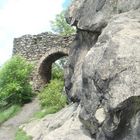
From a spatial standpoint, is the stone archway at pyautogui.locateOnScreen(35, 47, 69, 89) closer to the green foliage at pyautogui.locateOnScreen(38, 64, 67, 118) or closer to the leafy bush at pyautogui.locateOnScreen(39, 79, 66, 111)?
the green foliage at pyautogui.locateOnScreen(38, 64, 67, 118)

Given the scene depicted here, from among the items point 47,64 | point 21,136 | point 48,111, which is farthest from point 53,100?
point 47,64

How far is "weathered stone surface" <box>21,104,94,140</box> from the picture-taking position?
13.2m

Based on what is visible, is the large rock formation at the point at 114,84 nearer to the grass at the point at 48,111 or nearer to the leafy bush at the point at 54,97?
the grass at the point at 48,111

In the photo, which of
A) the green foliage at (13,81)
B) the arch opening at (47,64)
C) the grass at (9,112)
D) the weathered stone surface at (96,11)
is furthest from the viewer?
the arch opening at (47,64)

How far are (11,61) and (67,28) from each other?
20522 millimetres

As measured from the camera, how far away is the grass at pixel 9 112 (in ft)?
72.8

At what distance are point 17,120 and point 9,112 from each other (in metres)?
1.56

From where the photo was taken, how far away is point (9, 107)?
24.7 meters

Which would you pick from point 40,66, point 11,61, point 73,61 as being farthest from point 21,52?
point 73,61

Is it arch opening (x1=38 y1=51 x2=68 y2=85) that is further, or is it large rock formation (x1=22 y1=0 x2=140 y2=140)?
arch opening (x1=38 y1=51 x2=68 y2=85)

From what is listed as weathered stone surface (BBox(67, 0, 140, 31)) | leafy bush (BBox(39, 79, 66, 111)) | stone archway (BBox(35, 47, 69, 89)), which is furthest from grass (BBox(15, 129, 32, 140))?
stone archway (BBox(35, 47, 69, 89))

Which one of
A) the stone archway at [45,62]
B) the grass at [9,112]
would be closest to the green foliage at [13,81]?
the grass at [9,112]

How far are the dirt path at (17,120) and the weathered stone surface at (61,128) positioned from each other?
0.74 metres

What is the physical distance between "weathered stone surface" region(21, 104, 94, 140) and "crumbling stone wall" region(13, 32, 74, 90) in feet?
33.4
